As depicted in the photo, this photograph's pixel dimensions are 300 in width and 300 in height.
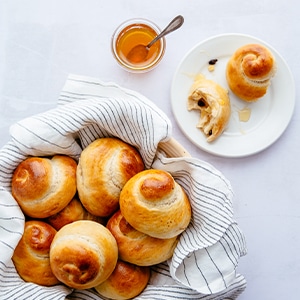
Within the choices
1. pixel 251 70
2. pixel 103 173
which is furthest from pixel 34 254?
pixel 251 70

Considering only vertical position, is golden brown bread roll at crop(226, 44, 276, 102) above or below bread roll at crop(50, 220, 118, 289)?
above

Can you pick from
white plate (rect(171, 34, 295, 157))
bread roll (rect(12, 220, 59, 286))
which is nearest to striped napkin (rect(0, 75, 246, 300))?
bread roll (rect(12, 220, 59, 286))

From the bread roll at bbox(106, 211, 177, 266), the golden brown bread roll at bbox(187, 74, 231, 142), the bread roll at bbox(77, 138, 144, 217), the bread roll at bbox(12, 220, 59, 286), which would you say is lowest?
the bread roll at bbox(12, 220, 59, 286)

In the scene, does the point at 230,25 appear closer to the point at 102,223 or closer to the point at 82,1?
the point at 82,1

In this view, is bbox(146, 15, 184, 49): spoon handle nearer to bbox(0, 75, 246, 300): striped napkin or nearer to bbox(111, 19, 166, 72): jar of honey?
bbox(111, 19, 166, 72): jar of honey

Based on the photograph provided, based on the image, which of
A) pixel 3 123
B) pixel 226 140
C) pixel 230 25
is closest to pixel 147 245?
pixel 226 140

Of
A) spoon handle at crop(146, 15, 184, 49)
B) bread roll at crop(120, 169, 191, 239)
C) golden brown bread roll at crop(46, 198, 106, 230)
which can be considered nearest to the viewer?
bread roll at crop(120, 169, 191, 239)

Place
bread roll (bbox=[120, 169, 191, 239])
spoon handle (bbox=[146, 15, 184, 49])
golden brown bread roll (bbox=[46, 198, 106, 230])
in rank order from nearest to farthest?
bread roll (bbox=[120, 169, 191, 239])
golden brown bread roll (bbox=[46, 198, 106, 230])
spoon handle (bbox=[146, 15, 184, 49])

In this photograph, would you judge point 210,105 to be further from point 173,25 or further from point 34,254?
point 34,254
